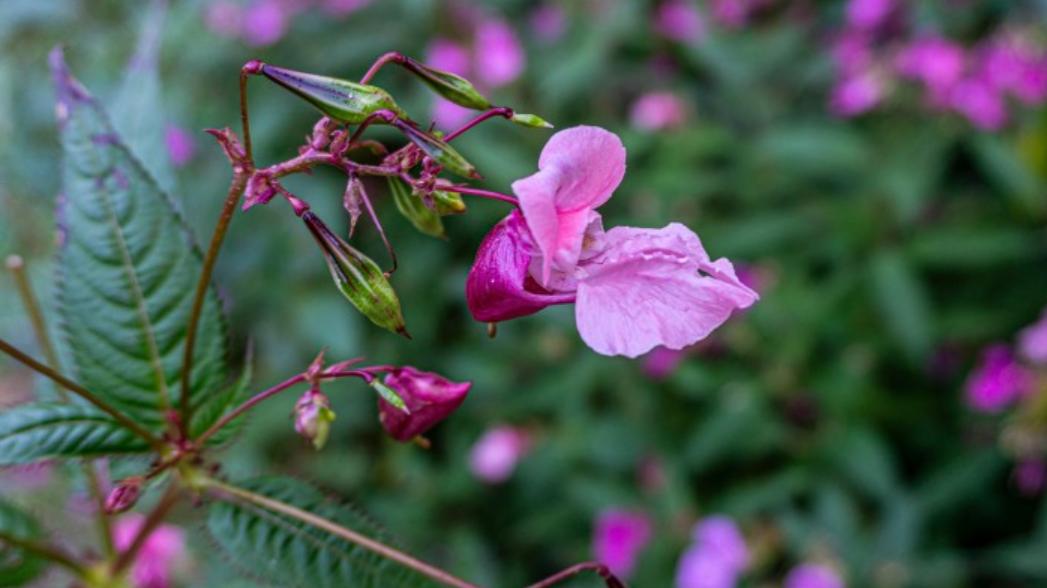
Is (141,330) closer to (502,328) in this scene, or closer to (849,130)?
(502,328)

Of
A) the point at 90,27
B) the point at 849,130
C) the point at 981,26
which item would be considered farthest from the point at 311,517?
the point at 90,27

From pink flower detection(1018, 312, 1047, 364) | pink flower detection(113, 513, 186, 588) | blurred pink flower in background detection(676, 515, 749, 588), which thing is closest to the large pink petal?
pink flower detection(113, 513, 186, 588)

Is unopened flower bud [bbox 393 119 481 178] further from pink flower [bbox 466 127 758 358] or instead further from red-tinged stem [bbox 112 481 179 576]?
red-tinged stem [bbox 112 481 179 576]

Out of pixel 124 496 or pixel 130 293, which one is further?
pixel 130 293

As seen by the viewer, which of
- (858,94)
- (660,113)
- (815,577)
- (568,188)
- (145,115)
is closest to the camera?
(568,188)

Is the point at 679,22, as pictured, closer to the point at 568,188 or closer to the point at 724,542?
the point at 724,542

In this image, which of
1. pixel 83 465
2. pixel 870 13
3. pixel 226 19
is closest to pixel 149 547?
pixel 83 465

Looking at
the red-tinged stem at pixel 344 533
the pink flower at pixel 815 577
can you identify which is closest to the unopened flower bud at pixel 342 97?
the red-tinged stem at pixel 344 533

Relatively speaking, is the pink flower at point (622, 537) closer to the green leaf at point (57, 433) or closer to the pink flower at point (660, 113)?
the pink flower at point (660, 113)

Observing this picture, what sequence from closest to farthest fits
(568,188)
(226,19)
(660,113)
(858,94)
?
(568,188), (858,94), (660,113), (226,19)
